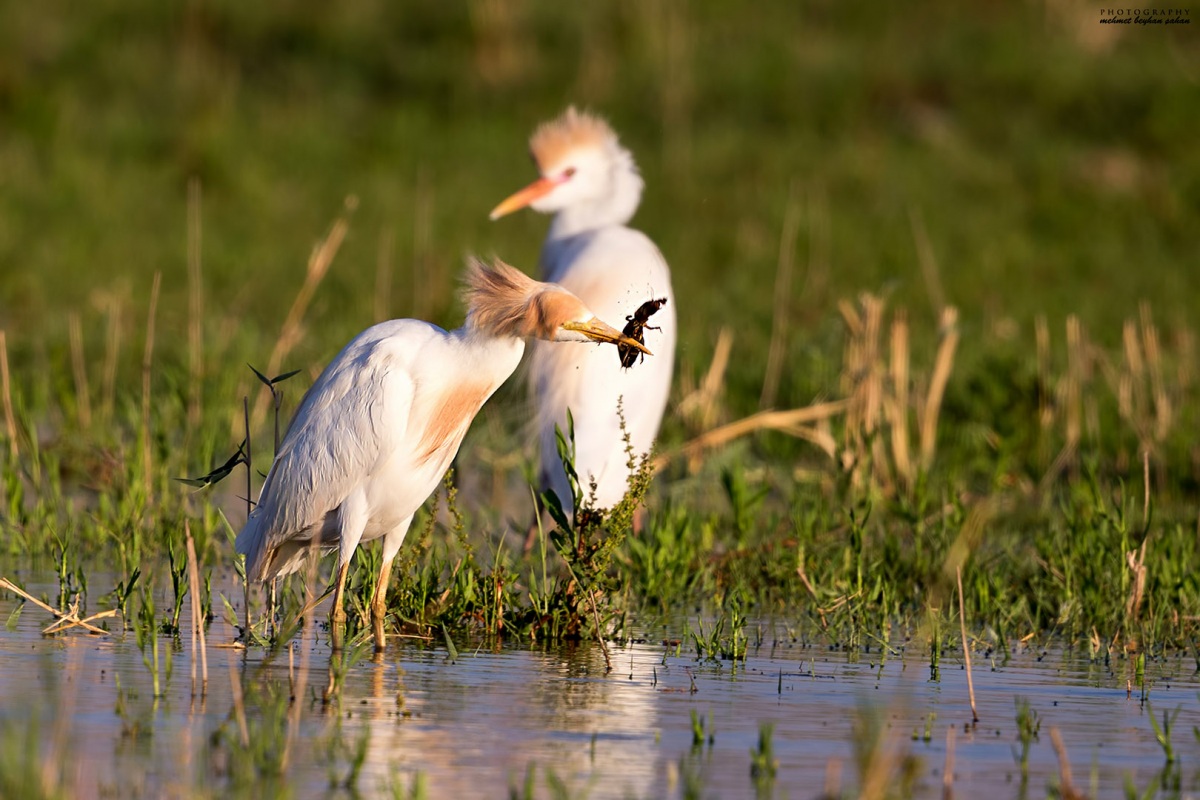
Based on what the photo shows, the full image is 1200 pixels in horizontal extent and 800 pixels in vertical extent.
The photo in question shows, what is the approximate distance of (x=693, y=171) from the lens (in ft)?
49.8

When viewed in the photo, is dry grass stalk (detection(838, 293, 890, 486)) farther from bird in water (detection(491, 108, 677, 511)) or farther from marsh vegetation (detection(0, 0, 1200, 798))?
bird in water (detection(491, 108, 677, 511))

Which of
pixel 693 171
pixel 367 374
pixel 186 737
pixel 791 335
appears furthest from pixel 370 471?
pixel 693 171

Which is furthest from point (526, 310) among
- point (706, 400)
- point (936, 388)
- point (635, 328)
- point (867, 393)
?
point (706, 400)

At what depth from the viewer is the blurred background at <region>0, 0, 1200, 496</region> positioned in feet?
35.8

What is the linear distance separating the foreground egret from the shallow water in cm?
35

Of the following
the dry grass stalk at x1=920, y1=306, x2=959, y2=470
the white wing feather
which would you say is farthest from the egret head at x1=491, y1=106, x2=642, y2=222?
the white wing feather

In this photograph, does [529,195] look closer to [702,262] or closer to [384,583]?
[384,583]

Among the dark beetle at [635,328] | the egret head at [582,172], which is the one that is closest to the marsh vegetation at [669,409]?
the dark beetle at [635,328]

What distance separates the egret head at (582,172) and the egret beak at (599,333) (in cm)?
308

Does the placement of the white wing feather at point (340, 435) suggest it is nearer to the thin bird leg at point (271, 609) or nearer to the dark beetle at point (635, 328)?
the thin bird leg at point (271, 609)

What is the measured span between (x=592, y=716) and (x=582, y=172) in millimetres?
4064

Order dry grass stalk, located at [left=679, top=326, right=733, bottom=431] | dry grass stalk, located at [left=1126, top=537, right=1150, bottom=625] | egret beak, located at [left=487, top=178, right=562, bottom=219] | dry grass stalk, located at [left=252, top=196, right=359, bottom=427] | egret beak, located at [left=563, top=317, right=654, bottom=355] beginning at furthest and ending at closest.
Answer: dry grass stalk, located at [left=679, top=326, right=733, bottom=431]
egret beak, located at [left=487, top=178, right=562, bottom=219]
dry grass stalk, located at [left=252, top=196, right=359, bottom=427]
dry grass stalk, located at [left=1126, top=537, right=1150, bottom=625]
egret beak, located at [left=563, top=317, right=654, bottom=355]

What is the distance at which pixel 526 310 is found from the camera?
4.97m

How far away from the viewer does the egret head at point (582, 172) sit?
26.3ft
